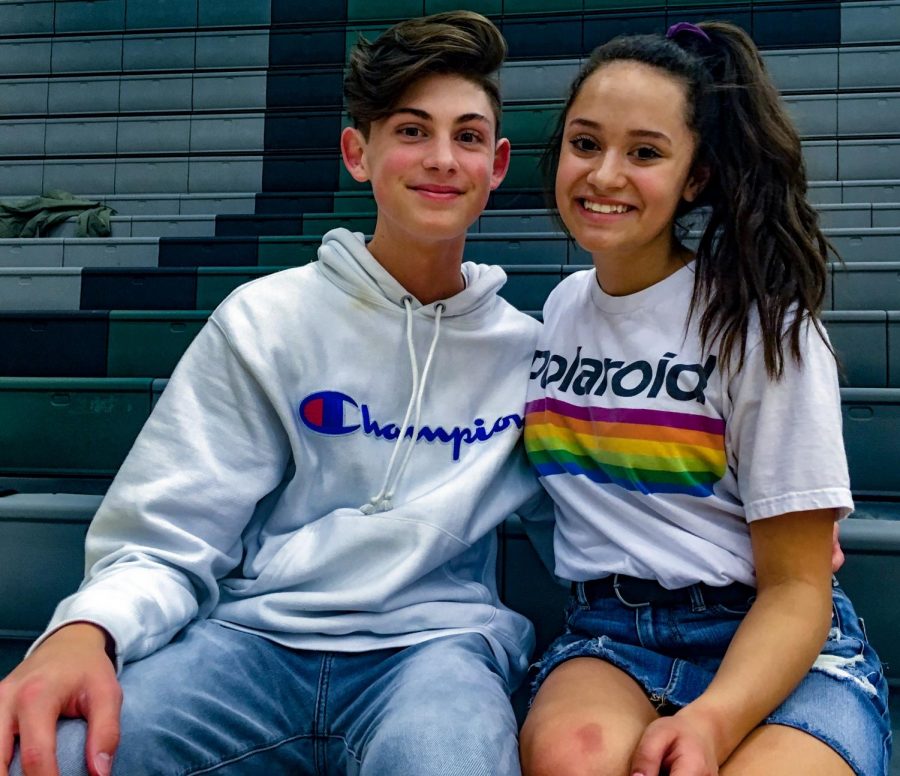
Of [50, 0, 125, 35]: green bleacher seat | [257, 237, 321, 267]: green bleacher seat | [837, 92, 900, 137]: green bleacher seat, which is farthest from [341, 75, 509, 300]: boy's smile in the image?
[50, 0, 125, 35]: green bleacher seat

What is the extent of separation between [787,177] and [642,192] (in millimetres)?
158

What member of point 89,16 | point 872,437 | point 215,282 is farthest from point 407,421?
point 89,16

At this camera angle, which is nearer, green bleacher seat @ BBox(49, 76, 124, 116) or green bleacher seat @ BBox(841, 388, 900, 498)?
green bleacher seat @ BBox(841, 388, 900, 498)

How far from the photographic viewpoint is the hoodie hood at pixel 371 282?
0.92 metres

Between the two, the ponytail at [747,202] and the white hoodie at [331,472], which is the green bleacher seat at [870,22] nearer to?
the ponytail at [747,202]

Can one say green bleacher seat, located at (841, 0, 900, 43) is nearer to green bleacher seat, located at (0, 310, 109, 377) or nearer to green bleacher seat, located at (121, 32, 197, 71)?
green bleacher seat, located at (121, 32, 197, 71)

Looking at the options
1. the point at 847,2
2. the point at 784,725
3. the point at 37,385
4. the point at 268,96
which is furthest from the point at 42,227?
the point at 847,2

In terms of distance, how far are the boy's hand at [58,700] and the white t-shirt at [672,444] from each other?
0.45 m

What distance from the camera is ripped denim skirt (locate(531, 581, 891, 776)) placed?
27.1 inches

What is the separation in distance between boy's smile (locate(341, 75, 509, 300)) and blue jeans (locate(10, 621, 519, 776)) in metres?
0.44

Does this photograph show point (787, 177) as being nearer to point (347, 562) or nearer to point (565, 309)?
point (565, 309)

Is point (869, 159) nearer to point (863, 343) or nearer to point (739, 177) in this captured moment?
point (863, 343)

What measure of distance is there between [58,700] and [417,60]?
697 mm

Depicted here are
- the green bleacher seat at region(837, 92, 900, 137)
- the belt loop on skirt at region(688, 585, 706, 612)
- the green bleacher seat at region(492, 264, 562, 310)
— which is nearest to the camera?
the belt loop on skirt at region(688, 585, 706, 612)
